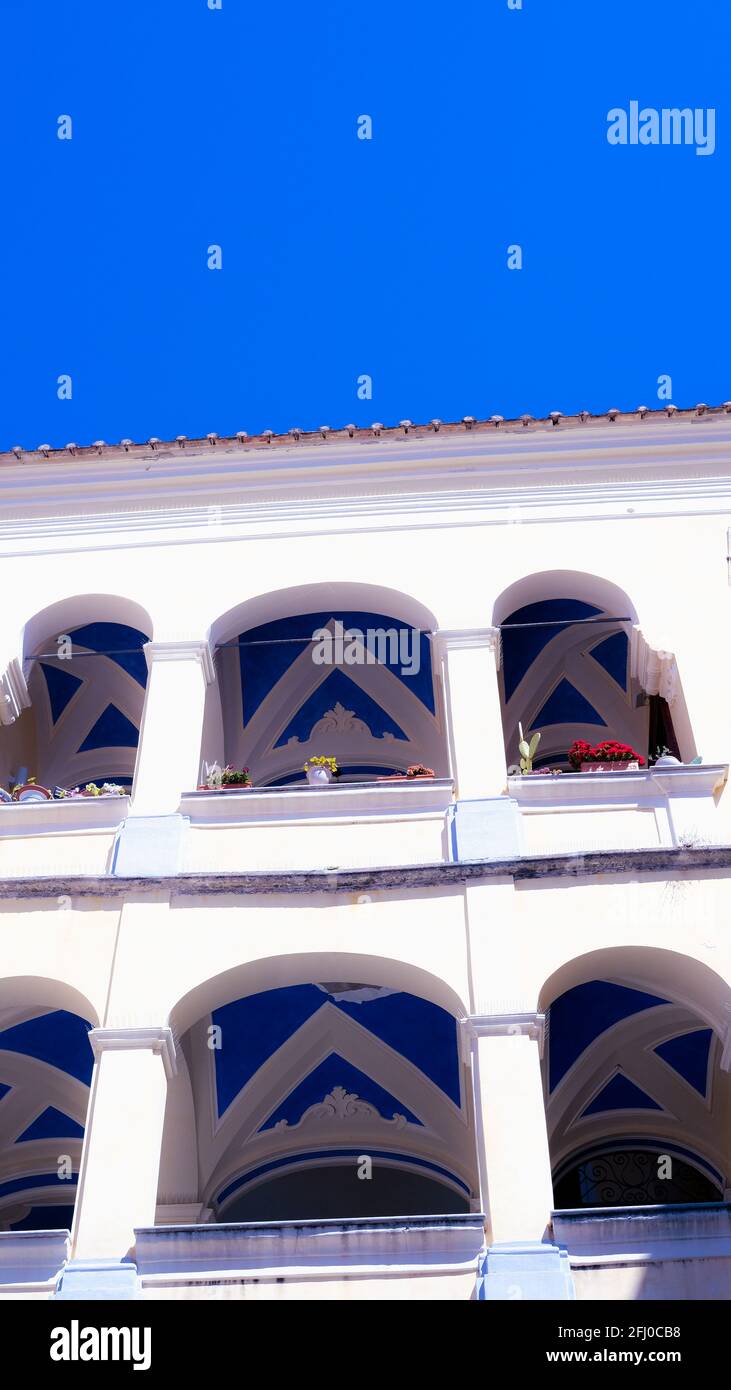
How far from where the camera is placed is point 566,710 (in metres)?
15.3

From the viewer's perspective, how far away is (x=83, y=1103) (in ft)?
41.4

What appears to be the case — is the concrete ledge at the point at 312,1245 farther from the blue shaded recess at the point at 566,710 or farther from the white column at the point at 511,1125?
the blue shaded recess at the point at 566,710

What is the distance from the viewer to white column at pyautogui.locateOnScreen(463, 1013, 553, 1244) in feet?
28.1

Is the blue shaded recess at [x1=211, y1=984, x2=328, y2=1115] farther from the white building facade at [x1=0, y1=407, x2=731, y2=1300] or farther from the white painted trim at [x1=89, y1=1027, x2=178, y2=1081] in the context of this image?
the white painted trim at [x1=89, y1=1027, x2=178, y2=1081]

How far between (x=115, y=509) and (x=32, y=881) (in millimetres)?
4774

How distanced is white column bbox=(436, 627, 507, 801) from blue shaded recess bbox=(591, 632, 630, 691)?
279cm

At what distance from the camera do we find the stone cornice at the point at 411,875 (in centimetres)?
1023

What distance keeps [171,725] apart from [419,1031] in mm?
3768

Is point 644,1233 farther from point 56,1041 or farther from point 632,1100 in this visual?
point 56,1041

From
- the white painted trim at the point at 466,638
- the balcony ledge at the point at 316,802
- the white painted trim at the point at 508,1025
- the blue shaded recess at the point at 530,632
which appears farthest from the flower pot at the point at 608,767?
the white painted trim at the point at 508,1025

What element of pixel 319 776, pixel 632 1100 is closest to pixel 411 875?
pixel 319 776

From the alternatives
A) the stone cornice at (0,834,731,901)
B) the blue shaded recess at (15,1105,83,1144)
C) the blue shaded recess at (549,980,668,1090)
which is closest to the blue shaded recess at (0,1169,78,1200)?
the blue shaded recess at (15,1105,83,1144)

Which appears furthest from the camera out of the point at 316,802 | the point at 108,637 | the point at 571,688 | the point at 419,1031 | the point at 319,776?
the point at 571,688
